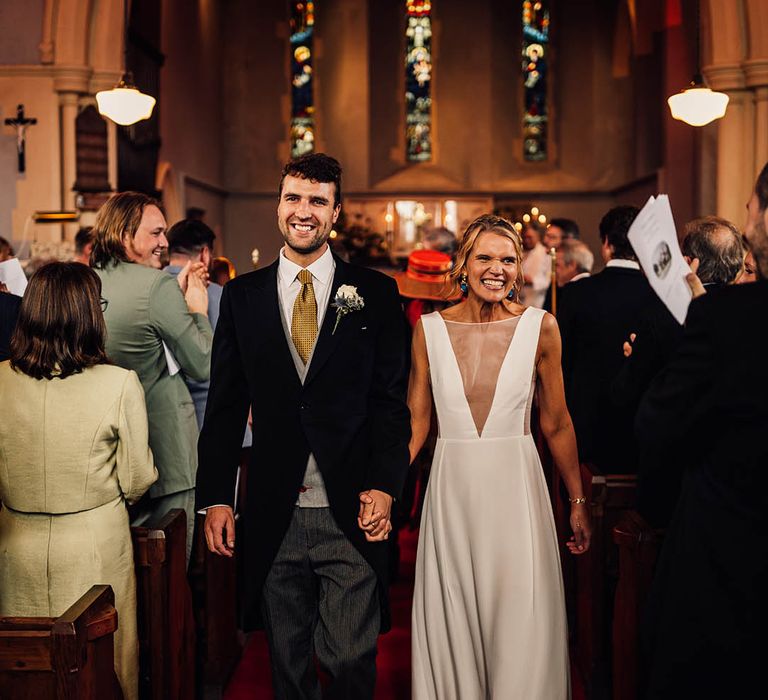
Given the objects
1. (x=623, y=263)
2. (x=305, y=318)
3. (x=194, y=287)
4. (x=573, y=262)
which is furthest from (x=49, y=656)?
(x=573, y=262)

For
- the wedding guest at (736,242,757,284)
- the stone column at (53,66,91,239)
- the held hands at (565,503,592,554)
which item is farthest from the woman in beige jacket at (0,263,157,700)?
the stone column at (53,66,91,239)

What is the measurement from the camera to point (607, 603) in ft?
13.1

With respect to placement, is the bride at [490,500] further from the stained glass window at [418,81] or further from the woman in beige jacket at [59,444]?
the stained glass window at [418,81]

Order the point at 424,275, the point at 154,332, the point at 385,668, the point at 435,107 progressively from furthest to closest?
the point at 435,107, the point at 424,275, the point at 385,668, the point at 154,332

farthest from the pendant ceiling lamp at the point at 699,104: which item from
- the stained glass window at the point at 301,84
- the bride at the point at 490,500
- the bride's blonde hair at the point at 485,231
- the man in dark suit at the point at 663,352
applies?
the stained glass window at the point at 301,84

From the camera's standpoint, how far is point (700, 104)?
8086 millimetres

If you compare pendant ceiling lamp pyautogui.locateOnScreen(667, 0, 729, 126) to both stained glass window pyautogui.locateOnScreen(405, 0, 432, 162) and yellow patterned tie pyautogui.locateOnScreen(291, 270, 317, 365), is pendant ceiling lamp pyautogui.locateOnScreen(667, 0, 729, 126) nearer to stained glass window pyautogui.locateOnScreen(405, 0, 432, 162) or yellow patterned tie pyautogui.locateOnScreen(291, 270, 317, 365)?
yellow patterned tie pyautogui.locateOnScreen(291, 270, 317, 365)

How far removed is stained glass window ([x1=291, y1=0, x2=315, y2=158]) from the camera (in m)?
17.5

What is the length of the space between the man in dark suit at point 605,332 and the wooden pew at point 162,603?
6.81 ft

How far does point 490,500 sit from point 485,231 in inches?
32.7

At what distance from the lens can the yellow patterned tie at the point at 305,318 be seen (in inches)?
112

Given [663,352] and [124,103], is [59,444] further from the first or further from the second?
[124,103]

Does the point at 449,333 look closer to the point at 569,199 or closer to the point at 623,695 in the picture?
the point at 623,695

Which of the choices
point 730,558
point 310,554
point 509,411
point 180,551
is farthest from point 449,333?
point 730,558
